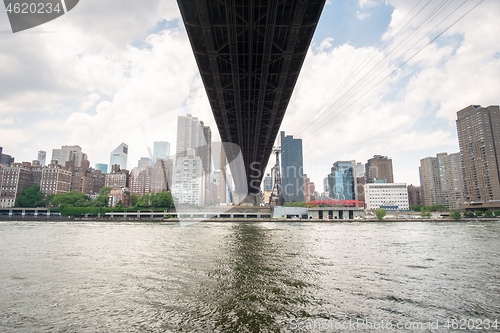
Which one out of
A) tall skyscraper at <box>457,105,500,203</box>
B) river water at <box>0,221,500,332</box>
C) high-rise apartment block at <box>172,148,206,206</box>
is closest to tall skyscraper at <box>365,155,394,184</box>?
tall skyscraper at <box>457,105,500,203</box>

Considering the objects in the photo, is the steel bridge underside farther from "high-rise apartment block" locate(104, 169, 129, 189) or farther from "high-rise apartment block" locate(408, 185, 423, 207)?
"high-rise apartment block" locate(408, 185, 423, 207)

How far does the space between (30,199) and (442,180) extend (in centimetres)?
19262

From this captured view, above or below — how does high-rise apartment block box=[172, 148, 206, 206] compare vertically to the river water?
above

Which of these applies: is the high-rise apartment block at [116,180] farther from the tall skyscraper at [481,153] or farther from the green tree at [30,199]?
the tall skyscraper at [481,153]

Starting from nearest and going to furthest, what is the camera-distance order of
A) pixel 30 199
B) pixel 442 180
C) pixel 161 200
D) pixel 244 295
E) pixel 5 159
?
pixel 244 295
pixel 161 200
pixel 30 199
pixel 442 180
pixel 5 159

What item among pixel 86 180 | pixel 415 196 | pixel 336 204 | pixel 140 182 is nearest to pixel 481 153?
pixel 415 196

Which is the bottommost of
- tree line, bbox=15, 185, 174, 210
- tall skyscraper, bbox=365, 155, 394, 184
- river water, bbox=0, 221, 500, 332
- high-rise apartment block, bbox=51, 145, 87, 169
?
river water, bbox=0, 221, 500, 332

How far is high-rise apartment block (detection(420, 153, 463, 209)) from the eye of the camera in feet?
476

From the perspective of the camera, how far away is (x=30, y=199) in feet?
300

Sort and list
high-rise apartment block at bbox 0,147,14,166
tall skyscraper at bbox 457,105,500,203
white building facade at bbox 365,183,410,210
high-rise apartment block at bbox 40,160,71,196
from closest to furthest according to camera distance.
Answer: high-rise apartment block at bbox 40,160,71,196 → tall skyscraper at bbox 457,105,500,203 → white building facade at bbox 365,183,410,210 → high-rise apartment block at bbox 0,147,14,166

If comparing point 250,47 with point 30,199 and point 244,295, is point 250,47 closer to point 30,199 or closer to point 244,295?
point 244,295

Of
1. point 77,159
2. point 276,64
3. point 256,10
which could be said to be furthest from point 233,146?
point 77,159

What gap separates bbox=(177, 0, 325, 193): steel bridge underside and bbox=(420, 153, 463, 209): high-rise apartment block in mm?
156638

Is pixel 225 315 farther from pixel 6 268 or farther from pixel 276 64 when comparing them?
pixel 276 64
